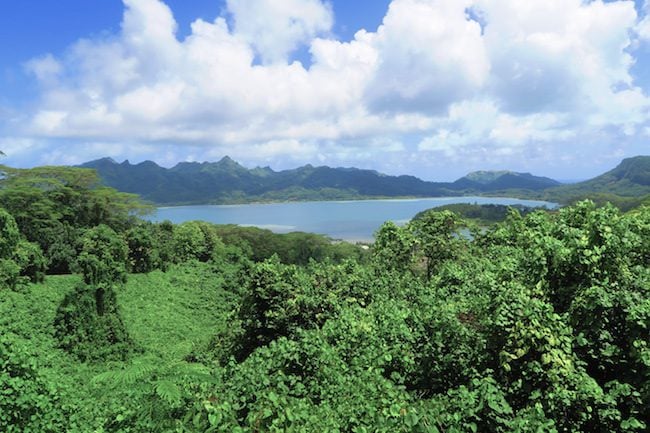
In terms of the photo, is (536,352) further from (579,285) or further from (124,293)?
(124,293)

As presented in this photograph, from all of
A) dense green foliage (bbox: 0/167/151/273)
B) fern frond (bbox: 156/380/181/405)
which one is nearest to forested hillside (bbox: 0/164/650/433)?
fern frond (bbox: 156/380/181/405)

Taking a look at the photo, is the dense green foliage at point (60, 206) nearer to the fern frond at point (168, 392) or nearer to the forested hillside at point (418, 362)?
the forested hillside at point (418, 362)

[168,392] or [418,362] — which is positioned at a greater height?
[168,392]

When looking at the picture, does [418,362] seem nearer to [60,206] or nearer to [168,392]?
[168,392]

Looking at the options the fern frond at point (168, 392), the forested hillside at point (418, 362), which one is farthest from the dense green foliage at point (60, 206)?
the fern frond at point (168, 392)

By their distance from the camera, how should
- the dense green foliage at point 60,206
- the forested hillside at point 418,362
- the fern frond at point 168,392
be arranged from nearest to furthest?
the fern frond at point 168,392, the forested hillside at point 418,362, the dense green foliage at point 60,206

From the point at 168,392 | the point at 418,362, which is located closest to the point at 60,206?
the point at 168,392

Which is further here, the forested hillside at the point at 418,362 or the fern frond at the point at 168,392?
the forested hillside at the point at 418,362

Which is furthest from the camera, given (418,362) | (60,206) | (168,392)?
(60,206)

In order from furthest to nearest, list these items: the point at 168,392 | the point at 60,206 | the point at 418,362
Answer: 1. the point at 60,206
2. the point at 418,362
3. the point at 168,392

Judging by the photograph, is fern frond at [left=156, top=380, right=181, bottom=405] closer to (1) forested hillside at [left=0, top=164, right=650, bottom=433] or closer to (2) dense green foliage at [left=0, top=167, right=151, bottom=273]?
(1) forested hillside at [left=0, top=164, right=650, bottom=433]

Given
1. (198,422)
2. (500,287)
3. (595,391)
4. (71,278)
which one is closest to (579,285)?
(500,287)

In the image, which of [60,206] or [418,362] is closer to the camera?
[418,362]

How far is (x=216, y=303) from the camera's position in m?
37.2
